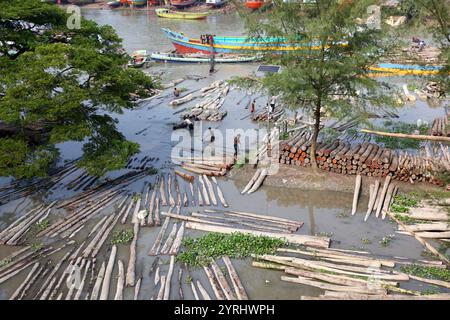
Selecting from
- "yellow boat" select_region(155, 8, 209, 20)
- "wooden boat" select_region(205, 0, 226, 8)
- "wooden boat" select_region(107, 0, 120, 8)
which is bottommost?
"yellow boat" select_region(155, 8, 209, 20)

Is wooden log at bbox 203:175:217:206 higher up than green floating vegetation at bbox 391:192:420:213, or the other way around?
green floating vegetation at bbox 391:192:420:213

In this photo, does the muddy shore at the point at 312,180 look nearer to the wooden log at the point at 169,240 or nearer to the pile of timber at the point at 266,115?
the wooden log at the point at 169,240

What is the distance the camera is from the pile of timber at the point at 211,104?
26219mm

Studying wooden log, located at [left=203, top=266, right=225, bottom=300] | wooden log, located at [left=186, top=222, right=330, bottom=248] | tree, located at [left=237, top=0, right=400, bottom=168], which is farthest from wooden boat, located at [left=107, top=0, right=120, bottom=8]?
wooden log, located at [left=203, top=266, right=225, bottom=300]

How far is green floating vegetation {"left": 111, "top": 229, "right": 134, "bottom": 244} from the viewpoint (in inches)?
560

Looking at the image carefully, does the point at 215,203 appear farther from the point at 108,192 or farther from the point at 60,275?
the point at 60,275

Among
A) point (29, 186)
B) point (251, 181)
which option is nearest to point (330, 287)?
point (251, 181)

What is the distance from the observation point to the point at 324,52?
1673 centimetres

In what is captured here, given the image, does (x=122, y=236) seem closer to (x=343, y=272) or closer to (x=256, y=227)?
(x=256, y=227)

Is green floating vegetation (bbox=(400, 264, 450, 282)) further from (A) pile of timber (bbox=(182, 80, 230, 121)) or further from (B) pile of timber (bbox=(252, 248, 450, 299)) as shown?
(A) pile of timber (bbox=(182, 80, 230, 121))

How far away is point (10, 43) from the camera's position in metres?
17.8

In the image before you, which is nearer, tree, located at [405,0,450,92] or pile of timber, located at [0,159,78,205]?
tree, located at [405,0,450,92]

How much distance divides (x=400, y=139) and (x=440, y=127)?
2.76 metres

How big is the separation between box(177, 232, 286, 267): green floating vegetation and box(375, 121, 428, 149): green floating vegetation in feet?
34.3
